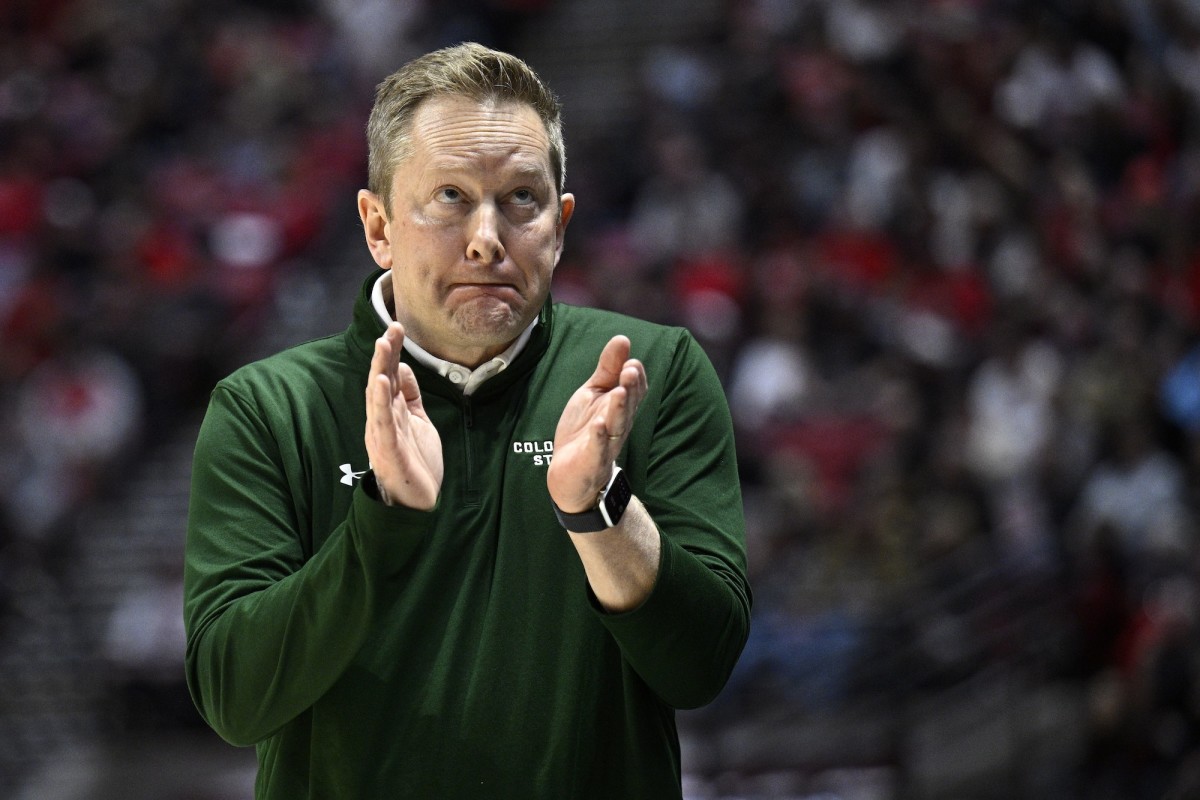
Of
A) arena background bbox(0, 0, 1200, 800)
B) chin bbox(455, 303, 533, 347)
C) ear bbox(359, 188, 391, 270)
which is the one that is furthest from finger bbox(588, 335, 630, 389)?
arena background bbox(0, 0, 1200, 800)

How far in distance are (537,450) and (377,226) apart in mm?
496

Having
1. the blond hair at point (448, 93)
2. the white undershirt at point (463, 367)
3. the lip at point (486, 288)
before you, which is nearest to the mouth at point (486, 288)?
the lip at point (486, 288)

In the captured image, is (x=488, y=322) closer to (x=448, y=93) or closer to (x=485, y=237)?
(x=485, y=237)

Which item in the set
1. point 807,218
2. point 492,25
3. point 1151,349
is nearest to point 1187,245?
point 1151,349

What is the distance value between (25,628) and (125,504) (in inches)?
49.2

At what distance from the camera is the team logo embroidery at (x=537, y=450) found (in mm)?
2615

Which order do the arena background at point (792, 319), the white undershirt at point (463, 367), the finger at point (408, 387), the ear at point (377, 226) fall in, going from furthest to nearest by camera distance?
1. the arena background at point (792, 319)
2. the ear at point (377, 226)
3. the white undershirt at point (463, 367)
4. the finger at point (408, 387)

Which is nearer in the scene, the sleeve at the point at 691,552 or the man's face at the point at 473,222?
the sleeve at the point at 691,552

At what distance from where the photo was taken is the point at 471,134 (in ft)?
8.43

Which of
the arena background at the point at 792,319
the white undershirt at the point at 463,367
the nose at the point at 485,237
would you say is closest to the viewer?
the nose at the point at 485,237

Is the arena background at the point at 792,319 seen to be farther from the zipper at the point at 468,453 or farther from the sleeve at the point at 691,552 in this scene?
the zipper at the point at 468,453

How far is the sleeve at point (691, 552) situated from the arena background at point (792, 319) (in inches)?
188

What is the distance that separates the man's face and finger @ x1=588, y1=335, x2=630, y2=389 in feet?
0.97

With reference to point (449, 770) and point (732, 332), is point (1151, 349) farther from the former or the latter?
point (449, 770)
